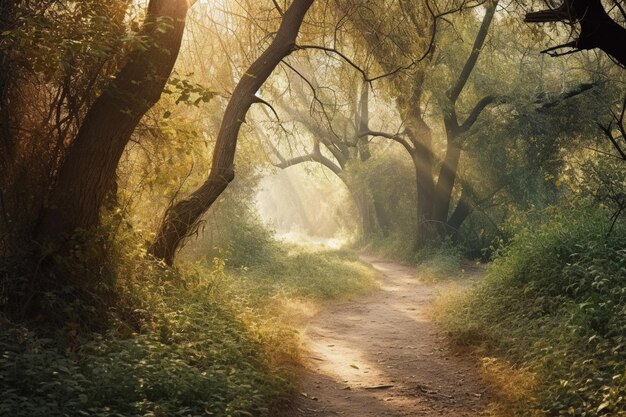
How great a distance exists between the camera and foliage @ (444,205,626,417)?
5629mm

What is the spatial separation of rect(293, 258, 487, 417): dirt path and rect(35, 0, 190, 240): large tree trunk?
3096 mm

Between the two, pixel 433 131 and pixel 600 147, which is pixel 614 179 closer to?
pixel 600 147

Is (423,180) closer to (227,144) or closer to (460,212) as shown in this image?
(460,212)

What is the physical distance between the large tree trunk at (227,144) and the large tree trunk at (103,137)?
7.49ft

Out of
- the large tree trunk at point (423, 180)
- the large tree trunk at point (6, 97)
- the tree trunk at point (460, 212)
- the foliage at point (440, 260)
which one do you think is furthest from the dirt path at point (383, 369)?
the tree trunk at point (460, 212)

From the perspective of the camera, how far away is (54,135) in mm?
6574

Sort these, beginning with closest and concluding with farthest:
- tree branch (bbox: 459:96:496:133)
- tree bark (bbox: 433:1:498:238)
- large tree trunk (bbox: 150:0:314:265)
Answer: large tree trunk (bbox: 150:0:314:265) < tree bark (bbox: 433:1:498:238) < tree branch (bbox: 459:96:496:133)

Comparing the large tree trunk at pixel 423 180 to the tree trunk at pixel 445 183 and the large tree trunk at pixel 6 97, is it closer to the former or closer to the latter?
the tree trunk at pixel 445 183

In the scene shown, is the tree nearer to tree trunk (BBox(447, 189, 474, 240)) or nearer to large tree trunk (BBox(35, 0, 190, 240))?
large tree trunk (BBox(35, 0, 190, 240))

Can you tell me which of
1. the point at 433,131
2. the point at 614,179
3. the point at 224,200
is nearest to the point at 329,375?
the point at 614,179

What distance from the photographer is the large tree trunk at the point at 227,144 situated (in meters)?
8.81

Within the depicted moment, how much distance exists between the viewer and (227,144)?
9.33 metres

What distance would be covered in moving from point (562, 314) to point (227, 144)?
5.37 meters

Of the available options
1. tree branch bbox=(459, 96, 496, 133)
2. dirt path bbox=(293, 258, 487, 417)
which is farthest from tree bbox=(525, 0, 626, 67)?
tree branch bbox=(459, 96, 496, 133)
